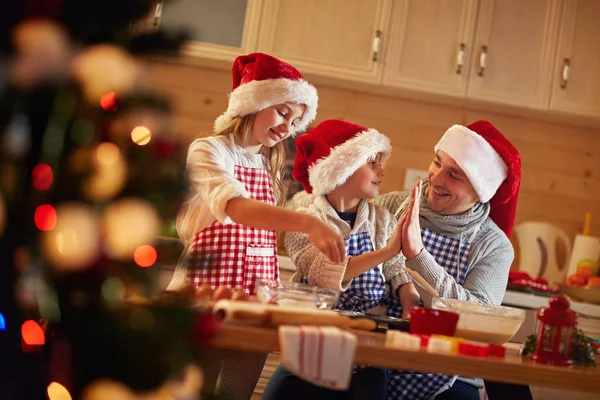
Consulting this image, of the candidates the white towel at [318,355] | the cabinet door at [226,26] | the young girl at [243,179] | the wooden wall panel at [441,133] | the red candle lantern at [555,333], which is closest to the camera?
the white towel at [318,355]

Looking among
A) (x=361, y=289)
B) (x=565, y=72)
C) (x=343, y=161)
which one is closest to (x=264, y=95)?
(x=343, y=161)

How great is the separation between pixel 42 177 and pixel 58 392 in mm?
238

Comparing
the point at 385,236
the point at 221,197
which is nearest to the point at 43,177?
the point at 221,197

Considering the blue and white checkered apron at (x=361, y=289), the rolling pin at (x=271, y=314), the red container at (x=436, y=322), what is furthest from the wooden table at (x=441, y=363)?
the blue and white checkered apron at (x=361, y=289)

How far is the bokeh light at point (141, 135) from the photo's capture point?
865mm

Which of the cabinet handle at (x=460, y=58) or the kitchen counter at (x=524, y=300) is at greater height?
the cabinet handle at (x=460, y=58)

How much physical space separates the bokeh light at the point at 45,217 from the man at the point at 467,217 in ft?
4.53

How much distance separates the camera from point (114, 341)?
81 centimetres

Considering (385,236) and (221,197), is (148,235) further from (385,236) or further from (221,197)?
(385,236)

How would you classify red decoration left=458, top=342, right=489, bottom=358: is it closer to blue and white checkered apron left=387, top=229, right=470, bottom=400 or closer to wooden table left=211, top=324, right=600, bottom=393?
wooden table left=211, top=324, right=600, bottom=393

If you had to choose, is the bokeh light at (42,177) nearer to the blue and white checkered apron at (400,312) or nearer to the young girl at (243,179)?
the young girl at (243,179)

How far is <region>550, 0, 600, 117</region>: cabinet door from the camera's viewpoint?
3.50 m

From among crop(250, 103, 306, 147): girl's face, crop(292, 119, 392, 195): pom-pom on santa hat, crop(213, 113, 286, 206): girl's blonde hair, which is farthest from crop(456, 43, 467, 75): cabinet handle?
crop(250, 103, 306, 147): girl's face

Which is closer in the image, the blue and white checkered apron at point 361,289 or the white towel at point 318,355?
the white towel at point 318,355
